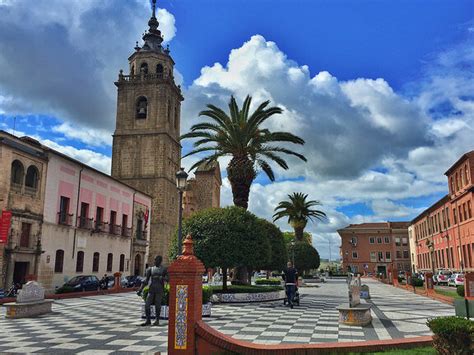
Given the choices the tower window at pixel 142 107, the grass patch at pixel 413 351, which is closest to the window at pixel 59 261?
the grass patch at pixel 413 351

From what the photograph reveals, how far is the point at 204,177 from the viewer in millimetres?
79188

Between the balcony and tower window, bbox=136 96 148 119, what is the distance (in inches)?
1037

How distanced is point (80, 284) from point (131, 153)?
2789cm

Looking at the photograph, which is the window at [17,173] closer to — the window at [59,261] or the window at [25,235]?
the window at [25,235]

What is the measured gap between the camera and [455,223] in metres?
44.6

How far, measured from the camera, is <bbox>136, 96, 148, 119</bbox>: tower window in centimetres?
5266

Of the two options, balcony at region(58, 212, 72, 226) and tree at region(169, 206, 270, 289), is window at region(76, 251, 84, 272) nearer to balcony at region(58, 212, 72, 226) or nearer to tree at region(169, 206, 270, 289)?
balcony at region(58, 212, 72, 226)

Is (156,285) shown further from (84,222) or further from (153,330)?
(84,222)

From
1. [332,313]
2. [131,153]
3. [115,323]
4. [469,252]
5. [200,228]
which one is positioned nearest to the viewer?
[115,323]

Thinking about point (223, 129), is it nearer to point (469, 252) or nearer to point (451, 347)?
point (451, 347)

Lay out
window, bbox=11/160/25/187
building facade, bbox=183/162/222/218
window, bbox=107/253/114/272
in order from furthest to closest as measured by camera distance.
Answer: building facade, bbox=183/162/222/218 → window, bbox=107/253/114/272 → window, bbox=11/160/25/187

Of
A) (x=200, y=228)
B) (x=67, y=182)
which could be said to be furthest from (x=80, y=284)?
(x=200, y=228)

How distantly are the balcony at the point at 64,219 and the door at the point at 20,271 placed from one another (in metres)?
3.91

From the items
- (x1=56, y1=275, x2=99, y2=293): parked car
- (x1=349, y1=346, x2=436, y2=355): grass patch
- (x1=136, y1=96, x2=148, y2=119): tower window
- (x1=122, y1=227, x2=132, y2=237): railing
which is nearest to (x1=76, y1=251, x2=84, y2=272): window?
(x1=56, y1=275, x2=99, y2=293): parked car
